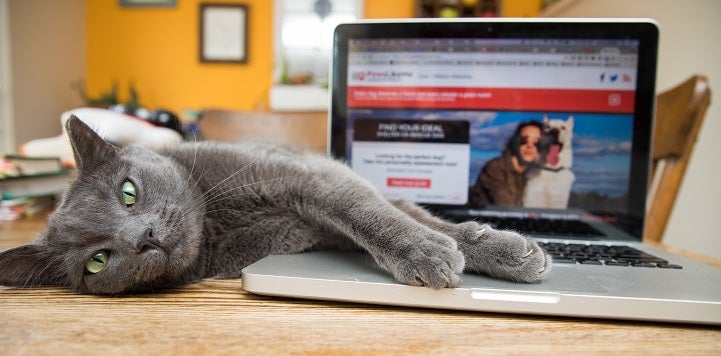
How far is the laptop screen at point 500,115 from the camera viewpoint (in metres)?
0.81

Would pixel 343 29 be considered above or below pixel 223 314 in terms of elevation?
above

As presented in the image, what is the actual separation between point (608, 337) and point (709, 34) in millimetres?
1593

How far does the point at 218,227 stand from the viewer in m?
0.71

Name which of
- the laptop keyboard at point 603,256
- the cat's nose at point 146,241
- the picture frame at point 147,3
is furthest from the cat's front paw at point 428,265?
the picture frame at point 147,3

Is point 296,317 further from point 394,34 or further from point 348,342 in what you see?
point 394,34

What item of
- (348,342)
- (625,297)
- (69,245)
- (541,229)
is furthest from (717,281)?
(69,245)

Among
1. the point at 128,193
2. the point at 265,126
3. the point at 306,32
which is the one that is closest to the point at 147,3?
the point at 306,32

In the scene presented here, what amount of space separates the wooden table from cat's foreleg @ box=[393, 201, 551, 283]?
0.07 metres

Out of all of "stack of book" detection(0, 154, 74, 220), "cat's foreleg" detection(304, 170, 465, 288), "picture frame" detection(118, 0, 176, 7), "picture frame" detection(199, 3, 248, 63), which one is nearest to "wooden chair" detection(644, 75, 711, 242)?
"cat's foreleg" detection(304, 170, 465, 288)

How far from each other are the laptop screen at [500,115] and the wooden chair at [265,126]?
1.88 ft

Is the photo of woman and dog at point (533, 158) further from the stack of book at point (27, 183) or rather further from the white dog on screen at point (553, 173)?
the stack of book at point (27, 183)

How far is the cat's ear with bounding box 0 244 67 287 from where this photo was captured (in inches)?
22.0

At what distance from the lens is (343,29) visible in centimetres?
85

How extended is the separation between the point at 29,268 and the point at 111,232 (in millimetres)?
111
